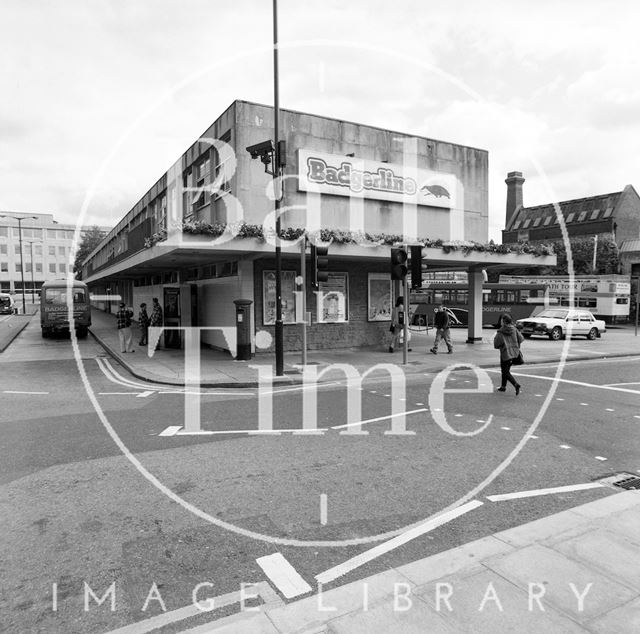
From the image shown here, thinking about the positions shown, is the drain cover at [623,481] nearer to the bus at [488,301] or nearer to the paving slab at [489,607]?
the paving slab at [489,607]

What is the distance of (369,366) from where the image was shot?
46.4 ft

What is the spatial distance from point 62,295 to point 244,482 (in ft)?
75.3

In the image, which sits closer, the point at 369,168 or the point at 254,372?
the point at 254,372

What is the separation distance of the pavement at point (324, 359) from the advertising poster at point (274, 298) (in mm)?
1178

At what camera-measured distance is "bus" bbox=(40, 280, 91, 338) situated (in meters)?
23.8

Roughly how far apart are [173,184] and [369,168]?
10.2 metres

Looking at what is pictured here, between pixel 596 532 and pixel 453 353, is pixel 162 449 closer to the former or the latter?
pixel 596 532

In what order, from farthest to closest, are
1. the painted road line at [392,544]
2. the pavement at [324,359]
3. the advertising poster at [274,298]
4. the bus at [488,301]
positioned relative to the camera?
1. the bus at [488,301]
2. the advertising poster at [274,298]
3. the pavement at [324,359]
4. the painted road line at [392,544]

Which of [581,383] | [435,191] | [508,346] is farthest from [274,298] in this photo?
[581,383]

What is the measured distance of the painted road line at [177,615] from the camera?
3008mm

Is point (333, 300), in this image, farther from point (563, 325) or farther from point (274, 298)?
point (563, 325)

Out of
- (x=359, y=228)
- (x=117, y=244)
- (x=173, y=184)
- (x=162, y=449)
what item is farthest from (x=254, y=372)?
(x=117, y=244)

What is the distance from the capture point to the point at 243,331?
1499 centimetres

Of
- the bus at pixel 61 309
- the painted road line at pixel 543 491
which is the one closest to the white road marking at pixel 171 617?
the painted road line at pixel 543 491
